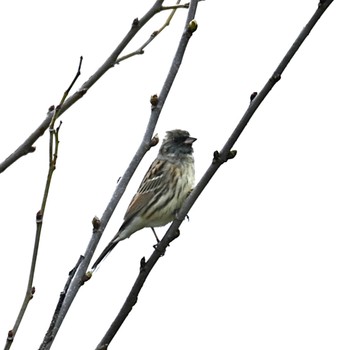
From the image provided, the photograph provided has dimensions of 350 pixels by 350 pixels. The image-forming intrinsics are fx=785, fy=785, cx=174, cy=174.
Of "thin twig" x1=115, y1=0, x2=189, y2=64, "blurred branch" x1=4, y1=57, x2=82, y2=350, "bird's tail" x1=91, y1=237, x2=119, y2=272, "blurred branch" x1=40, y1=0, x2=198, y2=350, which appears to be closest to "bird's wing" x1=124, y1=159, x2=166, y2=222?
"bird's tail" x1=91, y1=237, x2=119, y2=272

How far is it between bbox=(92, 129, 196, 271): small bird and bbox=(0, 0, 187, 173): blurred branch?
3.72 metres

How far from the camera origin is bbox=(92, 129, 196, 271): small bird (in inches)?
324

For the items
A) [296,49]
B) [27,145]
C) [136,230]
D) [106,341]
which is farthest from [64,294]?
[136,230]

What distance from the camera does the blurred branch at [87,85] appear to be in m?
4.02

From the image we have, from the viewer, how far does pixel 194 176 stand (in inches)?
340

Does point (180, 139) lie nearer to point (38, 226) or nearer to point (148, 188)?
point (148, 188)

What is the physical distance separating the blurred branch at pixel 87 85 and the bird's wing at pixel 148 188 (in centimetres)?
413

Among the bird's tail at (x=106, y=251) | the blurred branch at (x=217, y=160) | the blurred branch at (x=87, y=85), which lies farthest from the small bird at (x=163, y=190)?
the blurred branch at (x=87, y=85)

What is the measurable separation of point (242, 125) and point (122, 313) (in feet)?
3.96

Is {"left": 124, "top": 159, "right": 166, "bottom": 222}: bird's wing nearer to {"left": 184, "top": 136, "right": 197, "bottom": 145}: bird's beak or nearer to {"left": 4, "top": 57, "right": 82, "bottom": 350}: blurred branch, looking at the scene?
{"left": 184, "top": 136, "right": 197, "bottom": 145}: bird's beak

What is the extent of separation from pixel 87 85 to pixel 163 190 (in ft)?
13.6

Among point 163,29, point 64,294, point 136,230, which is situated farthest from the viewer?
point 136,230

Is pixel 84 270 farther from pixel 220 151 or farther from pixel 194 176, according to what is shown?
pixel 194 176

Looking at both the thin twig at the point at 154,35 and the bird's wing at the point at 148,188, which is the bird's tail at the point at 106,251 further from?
the thin twig at the point at 154,35
